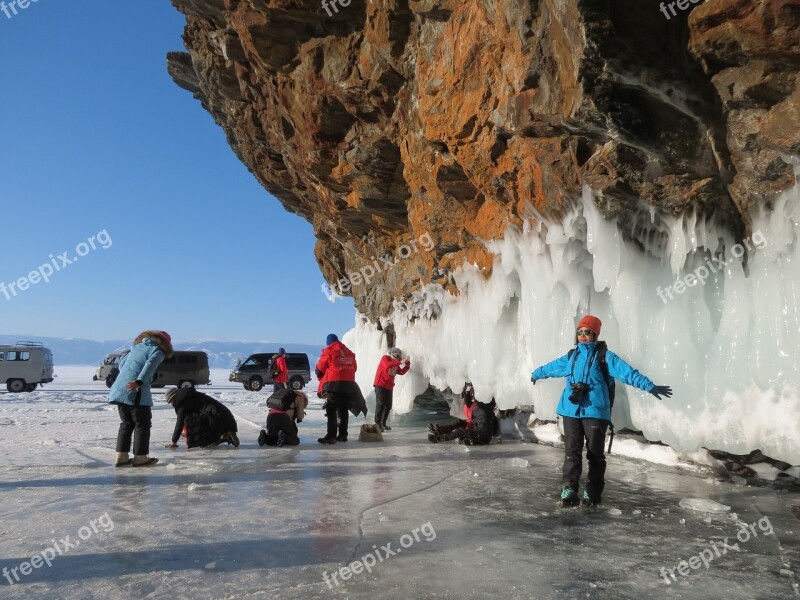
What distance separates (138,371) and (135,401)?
1.07 ft

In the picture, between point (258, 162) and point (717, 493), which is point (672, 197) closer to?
point (717, 493)

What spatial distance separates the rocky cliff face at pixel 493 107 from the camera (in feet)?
15.1

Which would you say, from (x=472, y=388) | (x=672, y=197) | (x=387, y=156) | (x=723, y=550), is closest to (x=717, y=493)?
(x=723, y=550)

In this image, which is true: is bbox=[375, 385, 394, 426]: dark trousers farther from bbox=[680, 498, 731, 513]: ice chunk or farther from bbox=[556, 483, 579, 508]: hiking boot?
bbox=[680, 498, 731, 513]: ice chunk

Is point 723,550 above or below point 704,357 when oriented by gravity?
below

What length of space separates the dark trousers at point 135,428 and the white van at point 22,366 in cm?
1983

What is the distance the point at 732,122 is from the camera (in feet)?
15.9

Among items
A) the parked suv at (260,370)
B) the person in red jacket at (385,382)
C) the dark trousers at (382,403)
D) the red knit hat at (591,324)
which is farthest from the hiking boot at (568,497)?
the parked suv at (260,370)

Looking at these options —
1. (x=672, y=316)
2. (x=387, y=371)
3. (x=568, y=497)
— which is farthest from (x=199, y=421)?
(x=672, y=316)

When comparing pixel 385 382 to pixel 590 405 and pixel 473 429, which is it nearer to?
pixel 473 429

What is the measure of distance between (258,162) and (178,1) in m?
3.97

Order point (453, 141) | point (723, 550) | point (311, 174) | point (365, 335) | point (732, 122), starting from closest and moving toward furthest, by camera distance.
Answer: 1. point (723, 550)
2. point (732, 122)
3. point (453, 141)
4. point (311, 174)
5. point (365, 335)

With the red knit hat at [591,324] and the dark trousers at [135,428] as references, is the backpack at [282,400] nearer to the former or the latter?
the dark trousers at [135,428]

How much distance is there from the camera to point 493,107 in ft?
22.4
